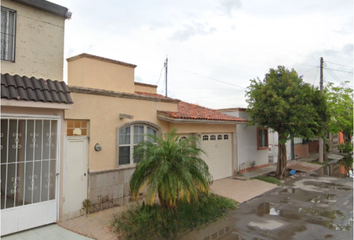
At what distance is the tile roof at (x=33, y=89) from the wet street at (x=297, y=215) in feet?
17.5

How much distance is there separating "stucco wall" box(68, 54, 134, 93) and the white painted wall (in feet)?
25.4

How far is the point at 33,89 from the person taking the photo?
18.9 ft

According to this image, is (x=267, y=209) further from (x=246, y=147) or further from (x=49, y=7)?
(x=49, y=7)

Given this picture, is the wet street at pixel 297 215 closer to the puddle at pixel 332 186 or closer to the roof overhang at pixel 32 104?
the puddle at pixel 332 186

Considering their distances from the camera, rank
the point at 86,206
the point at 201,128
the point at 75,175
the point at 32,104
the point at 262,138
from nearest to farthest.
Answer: the point at 32,104
the point at 75,175
the point at 86,206
the point at 201,128
the point at 262,138

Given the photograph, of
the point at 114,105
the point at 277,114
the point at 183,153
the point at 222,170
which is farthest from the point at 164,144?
the point at 277,114

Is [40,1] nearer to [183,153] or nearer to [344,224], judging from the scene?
[183,153]

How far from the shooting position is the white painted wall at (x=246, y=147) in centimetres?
1394

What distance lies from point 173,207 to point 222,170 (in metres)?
6.31

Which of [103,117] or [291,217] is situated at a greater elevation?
[103,117]

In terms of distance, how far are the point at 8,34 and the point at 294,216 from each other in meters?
9.07

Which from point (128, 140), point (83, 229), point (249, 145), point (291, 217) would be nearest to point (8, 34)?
point (128, 140)

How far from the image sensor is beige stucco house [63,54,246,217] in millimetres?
6844

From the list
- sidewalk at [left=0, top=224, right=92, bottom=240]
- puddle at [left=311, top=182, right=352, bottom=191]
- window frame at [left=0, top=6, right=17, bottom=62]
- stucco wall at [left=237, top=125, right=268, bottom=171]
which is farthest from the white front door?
puddle at [left=311, top=182, right=352, bottom=191]
